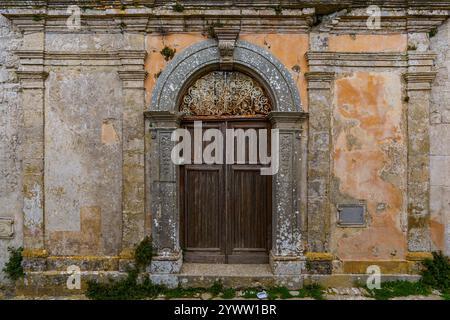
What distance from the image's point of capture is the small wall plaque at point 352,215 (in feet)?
14.9

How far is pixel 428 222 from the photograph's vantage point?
4516 mm

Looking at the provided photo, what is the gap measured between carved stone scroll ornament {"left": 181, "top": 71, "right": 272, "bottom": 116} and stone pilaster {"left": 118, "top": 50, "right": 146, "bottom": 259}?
68cm

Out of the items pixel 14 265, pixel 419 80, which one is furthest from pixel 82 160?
pixel 419 80

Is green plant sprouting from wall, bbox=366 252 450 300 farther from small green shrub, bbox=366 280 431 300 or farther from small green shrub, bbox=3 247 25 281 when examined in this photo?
small green shrub, bbox=3 247 25 281

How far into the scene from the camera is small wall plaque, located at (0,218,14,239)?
4570 millimetres

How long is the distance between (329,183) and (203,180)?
1.87 meters

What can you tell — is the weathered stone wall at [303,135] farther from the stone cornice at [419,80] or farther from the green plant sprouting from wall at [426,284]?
the green plant sprouting from wall at [426,284]

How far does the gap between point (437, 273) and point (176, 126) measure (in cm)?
426

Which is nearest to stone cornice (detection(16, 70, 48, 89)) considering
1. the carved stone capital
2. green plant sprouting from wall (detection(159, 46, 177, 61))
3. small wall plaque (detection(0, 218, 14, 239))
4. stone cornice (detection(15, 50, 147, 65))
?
stone cornice (detection(15, 50, 147, 65))

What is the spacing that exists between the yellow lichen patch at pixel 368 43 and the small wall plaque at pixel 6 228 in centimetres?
537

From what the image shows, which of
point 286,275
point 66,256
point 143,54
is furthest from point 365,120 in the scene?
point 66,256

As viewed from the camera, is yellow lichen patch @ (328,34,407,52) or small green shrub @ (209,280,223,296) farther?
yellow lichen patch @ (328,34,407,52)

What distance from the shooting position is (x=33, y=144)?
4.50 m

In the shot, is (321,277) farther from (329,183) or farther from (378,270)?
(329,183)
